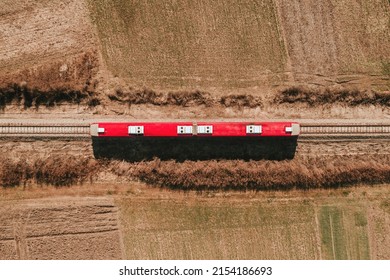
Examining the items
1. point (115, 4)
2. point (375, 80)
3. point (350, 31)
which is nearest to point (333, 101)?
point (375, 80)

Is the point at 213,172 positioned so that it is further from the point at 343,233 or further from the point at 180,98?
the point at 343,233

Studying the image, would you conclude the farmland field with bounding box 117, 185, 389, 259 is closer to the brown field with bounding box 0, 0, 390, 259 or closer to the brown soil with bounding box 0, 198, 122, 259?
the brown field with bounding box 0, 0, 390, 259

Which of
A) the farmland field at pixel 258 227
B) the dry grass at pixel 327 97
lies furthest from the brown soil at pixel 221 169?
the dry grass at pixel 327 97

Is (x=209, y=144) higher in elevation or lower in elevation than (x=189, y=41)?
lower

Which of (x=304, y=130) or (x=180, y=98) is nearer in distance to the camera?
(x=180, y=98)

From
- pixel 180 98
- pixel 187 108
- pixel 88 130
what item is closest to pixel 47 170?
pixel 88 130

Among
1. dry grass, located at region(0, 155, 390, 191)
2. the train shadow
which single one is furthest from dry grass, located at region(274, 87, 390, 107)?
dry grass, located at region(0, 155, 390, 191)

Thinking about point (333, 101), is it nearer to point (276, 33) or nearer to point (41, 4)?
point (276, 33)

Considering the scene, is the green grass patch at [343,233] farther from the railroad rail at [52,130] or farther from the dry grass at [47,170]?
the railroad rail at [52,130]
